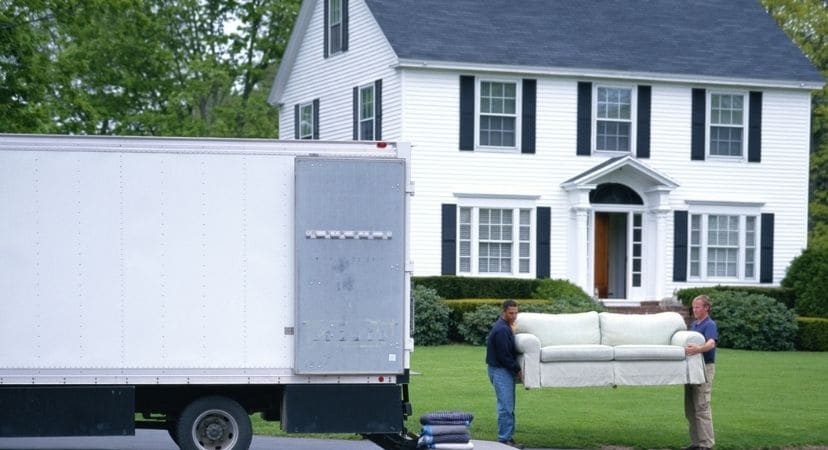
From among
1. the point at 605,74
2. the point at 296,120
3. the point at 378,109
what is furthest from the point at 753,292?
the point at 296,120

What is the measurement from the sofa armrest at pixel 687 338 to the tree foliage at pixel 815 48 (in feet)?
109

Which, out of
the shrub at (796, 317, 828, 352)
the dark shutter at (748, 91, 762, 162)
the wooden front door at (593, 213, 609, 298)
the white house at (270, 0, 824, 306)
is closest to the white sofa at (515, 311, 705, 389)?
the white house at (270, 0, 824, 306)

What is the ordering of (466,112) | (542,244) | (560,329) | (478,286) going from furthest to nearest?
1. (542,244)
2. (466,112)
3. (478,286)
4. (560,329)

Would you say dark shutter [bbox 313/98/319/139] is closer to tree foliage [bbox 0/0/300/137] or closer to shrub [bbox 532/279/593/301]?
tree foliage [bbox 0/0/300/137]

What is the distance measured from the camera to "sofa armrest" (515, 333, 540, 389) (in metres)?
15.4

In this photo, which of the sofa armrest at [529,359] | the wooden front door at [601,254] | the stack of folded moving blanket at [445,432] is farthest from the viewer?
the wooden front door at [601,254]

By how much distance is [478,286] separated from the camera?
32.2m

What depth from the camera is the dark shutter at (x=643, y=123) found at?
1358 inches

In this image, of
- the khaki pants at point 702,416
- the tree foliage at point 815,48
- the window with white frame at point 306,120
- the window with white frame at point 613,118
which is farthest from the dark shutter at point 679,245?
the khaki pants at point 702,416

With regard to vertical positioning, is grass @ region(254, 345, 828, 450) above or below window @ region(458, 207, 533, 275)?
below

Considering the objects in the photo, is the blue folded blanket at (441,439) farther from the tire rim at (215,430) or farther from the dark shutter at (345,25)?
the dark shutter at (345,25)

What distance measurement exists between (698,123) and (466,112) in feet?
20.6

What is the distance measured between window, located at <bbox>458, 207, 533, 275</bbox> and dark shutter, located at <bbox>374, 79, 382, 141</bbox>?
2.76m

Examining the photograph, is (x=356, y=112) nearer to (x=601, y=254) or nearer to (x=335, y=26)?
(x=335, y=26)
